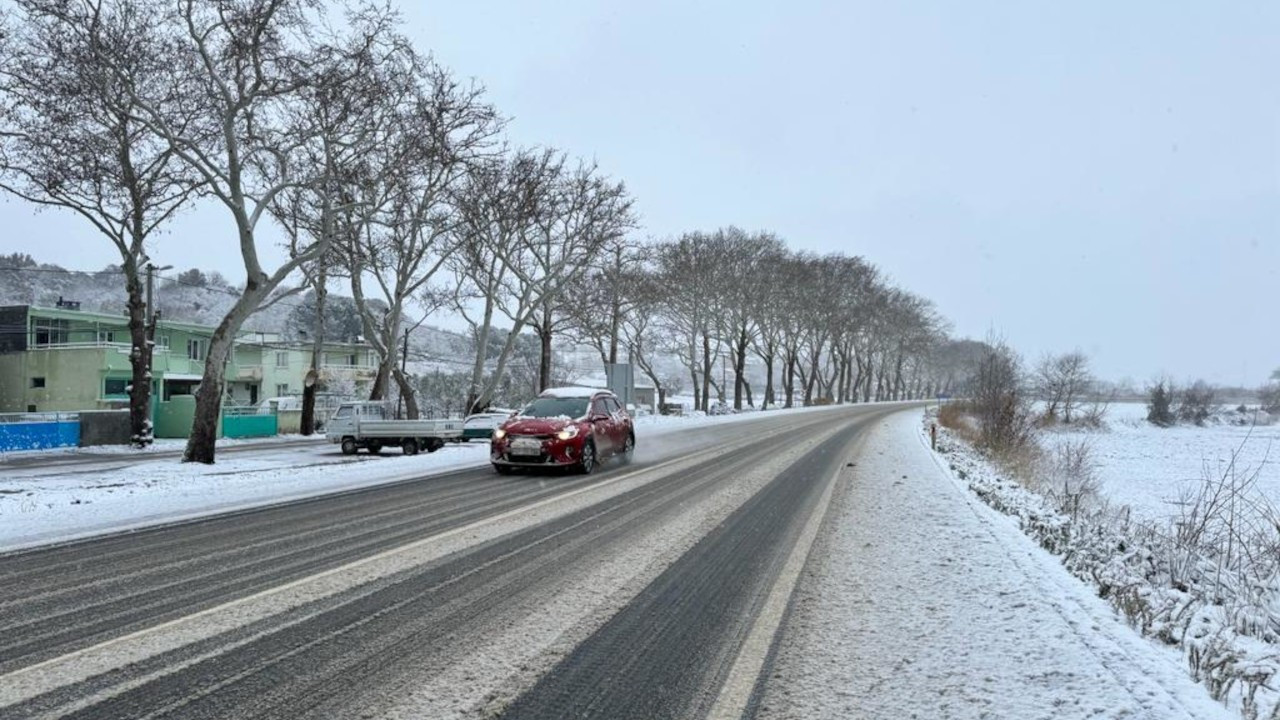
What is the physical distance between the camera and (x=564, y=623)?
16.3 ft

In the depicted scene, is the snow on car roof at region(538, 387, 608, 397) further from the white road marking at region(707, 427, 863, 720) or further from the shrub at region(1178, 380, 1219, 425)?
the shrub at region(1178, 380, 1219, 425)

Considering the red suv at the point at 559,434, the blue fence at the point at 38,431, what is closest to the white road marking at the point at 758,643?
the red suv at the point at 559,434

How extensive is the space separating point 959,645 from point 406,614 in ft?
11.9

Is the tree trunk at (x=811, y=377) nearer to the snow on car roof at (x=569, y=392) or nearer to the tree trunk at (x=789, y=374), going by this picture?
the tree trunk at (x=789, y=374)

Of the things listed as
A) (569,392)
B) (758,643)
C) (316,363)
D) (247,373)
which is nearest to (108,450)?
(316,363)

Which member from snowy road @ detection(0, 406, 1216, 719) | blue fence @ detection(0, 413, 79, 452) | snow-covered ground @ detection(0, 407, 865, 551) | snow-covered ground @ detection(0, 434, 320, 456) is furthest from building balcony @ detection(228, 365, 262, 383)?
snowy road @ detection(0, 406, 1216, 719)

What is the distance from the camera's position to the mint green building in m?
43.2

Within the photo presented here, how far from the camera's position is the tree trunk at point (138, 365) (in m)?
27.1

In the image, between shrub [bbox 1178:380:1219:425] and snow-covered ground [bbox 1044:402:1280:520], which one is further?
shrub [bbox 1178:380:1219:425]

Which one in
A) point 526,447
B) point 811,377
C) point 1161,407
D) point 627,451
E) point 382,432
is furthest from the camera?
point 811,377

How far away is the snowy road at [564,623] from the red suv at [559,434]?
16.3ft

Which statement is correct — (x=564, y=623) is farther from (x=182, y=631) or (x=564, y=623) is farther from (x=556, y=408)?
(x=556, y=408)

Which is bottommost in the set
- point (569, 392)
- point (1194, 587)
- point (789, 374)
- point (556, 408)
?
point (1194, 587)

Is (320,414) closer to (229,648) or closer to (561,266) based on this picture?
(561,266)
